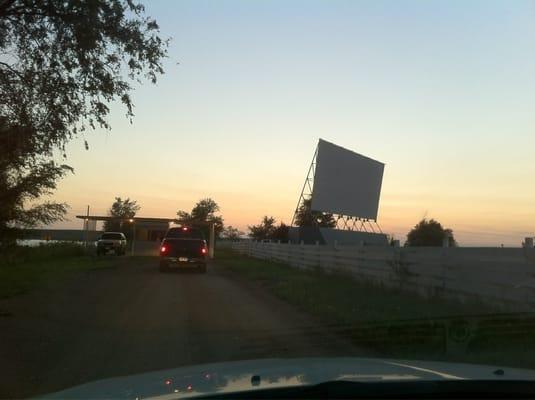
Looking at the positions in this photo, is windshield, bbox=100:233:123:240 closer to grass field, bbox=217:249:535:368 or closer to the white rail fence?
the white rail fence

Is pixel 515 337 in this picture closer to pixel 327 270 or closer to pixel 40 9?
pixel 40 9

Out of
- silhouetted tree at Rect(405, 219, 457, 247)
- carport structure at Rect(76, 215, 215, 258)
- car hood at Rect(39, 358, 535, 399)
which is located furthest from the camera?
silhouetted tree at Rect(405, 219, 457, 247)

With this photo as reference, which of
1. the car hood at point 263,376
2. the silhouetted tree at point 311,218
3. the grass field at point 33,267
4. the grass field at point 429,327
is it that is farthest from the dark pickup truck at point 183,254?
the silhouetted tree at point 311,218

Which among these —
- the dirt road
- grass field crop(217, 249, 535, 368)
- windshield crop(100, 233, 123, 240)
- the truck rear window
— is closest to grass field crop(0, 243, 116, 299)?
the dirt road

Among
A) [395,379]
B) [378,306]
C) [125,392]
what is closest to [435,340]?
[378,306]

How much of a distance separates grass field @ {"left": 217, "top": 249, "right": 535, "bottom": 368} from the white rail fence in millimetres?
326

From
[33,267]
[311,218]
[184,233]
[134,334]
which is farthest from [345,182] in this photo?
[134,334]

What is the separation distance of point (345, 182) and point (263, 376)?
4402cm

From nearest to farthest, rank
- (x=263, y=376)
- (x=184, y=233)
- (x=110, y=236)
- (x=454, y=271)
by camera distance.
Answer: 1. (x=263, y=376)
2. (x=454, y=271)
3. (x=184, y=233)
4. (x=110, y=236)

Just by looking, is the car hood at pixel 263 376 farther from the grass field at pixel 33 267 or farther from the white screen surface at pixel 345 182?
the white screen surface at pixel 345 182

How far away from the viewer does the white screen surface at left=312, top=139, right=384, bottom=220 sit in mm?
44688

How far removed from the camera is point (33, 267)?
24.7 meters

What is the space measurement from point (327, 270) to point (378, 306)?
10.1m

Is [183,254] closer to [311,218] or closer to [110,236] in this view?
[110,236]
